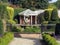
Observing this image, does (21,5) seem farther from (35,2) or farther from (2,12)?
(2,12)

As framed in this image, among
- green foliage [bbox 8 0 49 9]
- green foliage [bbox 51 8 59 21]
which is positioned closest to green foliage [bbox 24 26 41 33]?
green foliage [bbox 51 8 59 21]

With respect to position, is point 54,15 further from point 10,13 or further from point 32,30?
point 32,30

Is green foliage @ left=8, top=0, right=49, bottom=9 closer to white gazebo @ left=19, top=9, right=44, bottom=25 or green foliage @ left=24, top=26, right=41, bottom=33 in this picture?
white gazebo @ left=19, top=9, right=44, bottom=25

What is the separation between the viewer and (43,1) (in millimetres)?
53719

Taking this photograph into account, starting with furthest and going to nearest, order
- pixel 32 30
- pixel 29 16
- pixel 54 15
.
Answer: pixel 29 16, pixel 54 15, pixel 32 30

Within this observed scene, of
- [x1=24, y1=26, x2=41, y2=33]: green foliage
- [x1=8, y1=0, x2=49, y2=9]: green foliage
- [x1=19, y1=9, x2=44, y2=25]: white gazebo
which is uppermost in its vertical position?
[x1=8, y1=0, x2=49, y2=9]: green foliage

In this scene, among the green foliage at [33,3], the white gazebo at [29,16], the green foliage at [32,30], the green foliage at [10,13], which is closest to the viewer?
the green foliage at [32,30]

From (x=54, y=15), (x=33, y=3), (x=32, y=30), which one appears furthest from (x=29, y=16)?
(x=32, y=30)

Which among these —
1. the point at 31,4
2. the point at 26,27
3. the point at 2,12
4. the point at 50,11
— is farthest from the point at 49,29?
the point at 31,4

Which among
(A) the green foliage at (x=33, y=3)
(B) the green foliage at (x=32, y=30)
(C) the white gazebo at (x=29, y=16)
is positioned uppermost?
(A) the green foliage at (x=33, y=3)

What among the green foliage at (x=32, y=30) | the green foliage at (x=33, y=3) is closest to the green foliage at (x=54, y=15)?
the green foliage at (x=32, y=30)

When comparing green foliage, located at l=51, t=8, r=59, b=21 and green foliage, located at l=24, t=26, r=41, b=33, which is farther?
green foliage, located at l=51, t=8, r=59, b=21

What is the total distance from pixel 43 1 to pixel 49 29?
1002 inches

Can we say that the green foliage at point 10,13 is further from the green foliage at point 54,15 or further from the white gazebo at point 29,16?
the green foliage at point 54,15
